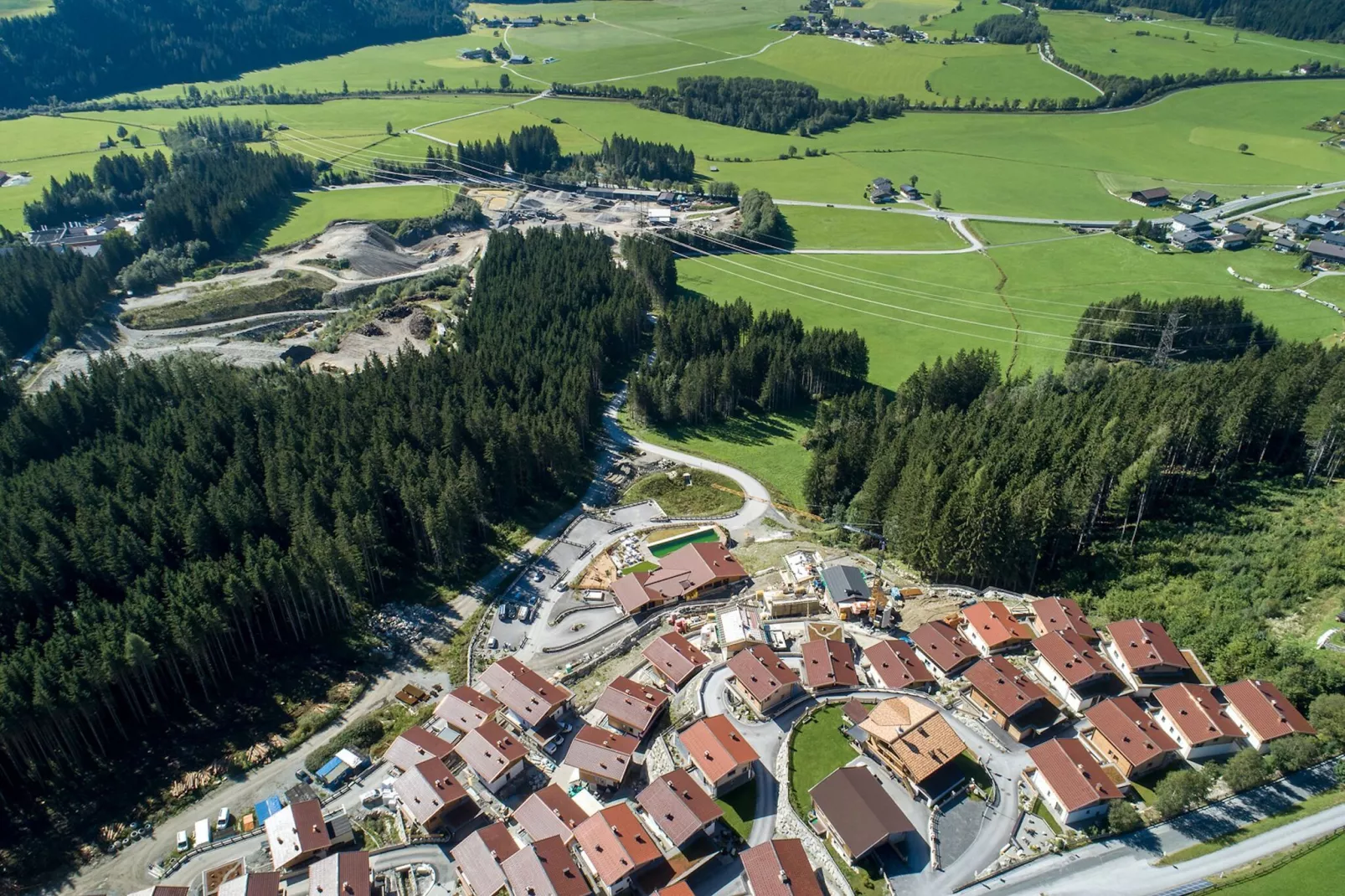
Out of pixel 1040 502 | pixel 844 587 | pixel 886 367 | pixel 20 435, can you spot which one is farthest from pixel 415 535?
pixel 886 367

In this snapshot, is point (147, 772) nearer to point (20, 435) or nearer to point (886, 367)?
→ point (20, 435)

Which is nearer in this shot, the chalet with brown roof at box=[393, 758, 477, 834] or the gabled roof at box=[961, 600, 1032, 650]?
the chalet with brown roof at box=[393, 758, 477, 834]

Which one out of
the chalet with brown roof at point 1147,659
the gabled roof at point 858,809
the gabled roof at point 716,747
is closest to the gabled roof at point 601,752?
the gabled roof at point 716,747

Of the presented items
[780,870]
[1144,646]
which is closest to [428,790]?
[780,870]

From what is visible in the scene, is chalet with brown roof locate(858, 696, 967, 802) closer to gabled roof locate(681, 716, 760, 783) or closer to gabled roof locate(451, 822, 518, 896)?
gabled roof locate(681, 716, 760, 783)

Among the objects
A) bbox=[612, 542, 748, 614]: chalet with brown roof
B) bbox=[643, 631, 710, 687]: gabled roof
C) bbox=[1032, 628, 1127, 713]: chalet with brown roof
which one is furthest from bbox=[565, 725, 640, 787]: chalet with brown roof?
bbox=[1032, 628, 1127, 713]: chalet with brown roof
